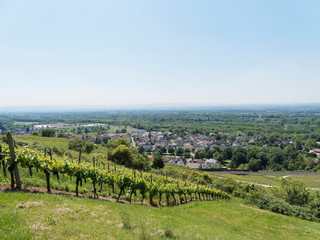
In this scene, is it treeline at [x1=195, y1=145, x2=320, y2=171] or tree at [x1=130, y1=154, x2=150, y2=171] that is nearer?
tree at [x1=130, y1=154, x2=150, y2=171]

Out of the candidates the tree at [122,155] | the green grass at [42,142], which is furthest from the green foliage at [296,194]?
the green grass at [42,142]

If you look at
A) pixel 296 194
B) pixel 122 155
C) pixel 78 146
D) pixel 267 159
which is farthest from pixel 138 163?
pixel 267 159

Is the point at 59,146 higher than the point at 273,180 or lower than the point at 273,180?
higher

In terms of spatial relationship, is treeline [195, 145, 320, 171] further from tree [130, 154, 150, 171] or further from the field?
tree [130, 154, 150, 171]

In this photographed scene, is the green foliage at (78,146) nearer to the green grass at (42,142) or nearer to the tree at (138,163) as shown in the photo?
the green grass at (42,142)

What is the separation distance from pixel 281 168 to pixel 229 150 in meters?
26.1

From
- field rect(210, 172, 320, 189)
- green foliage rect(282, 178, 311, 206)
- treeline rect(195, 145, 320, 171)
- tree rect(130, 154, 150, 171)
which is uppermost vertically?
tree rect(130, 154, 150, 171)

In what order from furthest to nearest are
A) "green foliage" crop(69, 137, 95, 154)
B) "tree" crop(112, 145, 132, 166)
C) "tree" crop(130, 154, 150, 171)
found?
"green foliage" crop(69, 137, 95, 154), "tree" crop(130, 154, 150, 171), "tree" crop(112, 145, 132, 166)

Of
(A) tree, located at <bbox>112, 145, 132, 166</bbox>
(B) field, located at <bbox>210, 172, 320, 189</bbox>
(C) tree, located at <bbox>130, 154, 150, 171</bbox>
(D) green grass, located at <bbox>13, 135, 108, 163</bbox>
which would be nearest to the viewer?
(D) green grass, located at <bbox>13, 135, 108, 163</bbox>

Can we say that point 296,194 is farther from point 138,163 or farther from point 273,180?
point 273,180

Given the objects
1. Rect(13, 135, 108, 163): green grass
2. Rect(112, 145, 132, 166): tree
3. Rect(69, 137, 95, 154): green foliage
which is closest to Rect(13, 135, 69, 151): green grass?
Rect(13, 135, 108, 163): green grass

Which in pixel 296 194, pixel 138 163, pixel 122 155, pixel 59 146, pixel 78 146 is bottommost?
pixel 296 194

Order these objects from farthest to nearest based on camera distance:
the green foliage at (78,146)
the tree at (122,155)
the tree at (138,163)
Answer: the green foliage at (78,146)
the tree at (138,163)
the tree at (122,155)

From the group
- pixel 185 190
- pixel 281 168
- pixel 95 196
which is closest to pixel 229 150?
pixel 281 168
